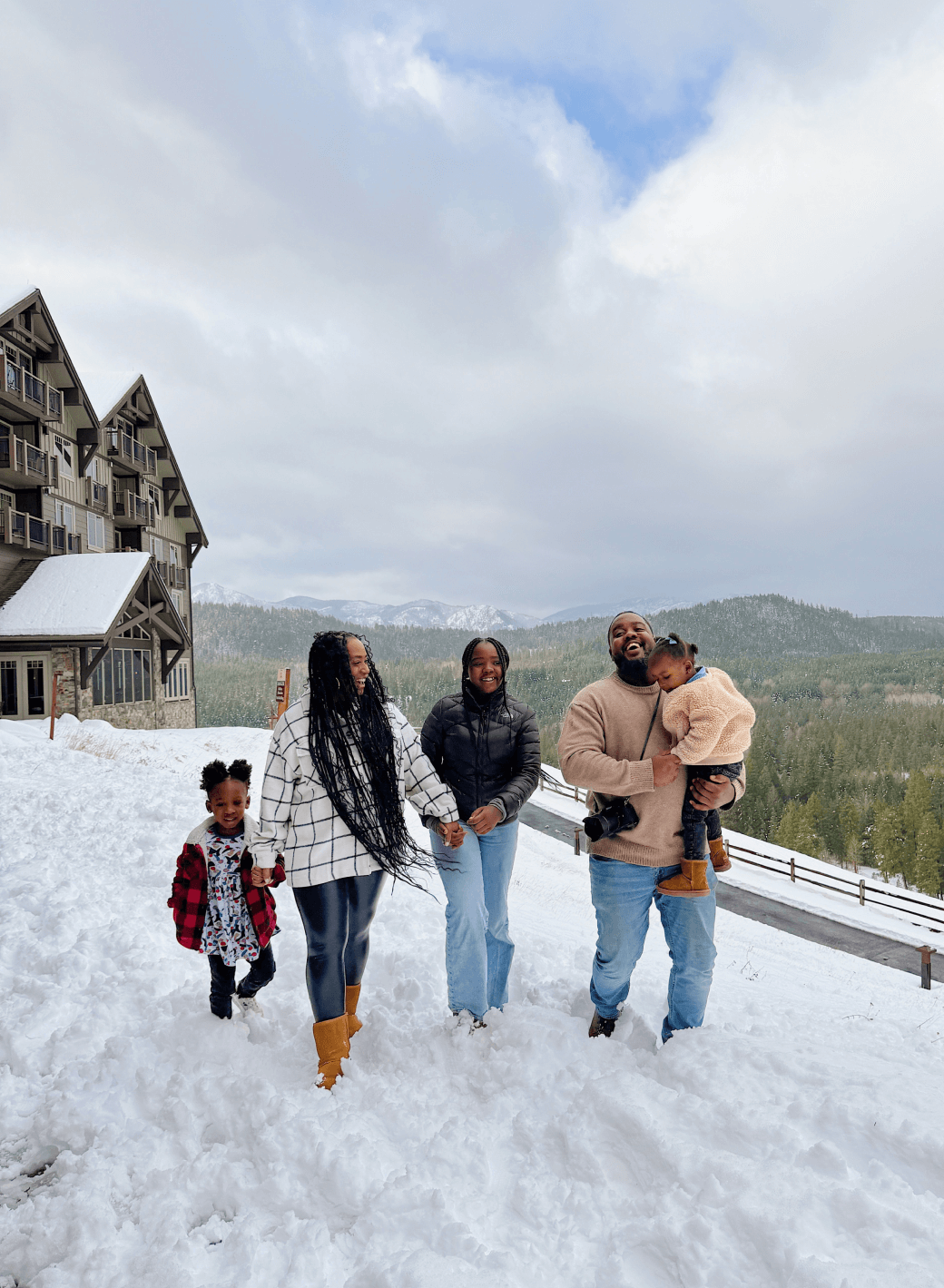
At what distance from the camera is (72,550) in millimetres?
20750

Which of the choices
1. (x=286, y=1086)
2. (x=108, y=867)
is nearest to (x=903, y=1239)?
(x=286, y=1086)

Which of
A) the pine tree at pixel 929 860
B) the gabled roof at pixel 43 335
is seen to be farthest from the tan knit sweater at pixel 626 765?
the pine tree at pixel 929 860

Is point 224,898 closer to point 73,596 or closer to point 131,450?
point 73,596

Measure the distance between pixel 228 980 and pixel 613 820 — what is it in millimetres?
2551

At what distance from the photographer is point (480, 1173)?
8.63ft

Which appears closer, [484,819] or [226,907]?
[484,819]

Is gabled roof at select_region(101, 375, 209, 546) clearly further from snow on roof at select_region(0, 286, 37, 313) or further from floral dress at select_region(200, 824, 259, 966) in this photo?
floral dress at select_region(200, 824, 259, 966)

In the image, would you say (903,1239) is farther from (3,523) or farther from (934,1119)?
(3,523)

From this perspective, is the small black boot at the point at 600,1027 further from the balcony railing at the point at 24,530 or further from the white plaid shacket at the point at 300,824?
the balcony railing at the point at 24,530

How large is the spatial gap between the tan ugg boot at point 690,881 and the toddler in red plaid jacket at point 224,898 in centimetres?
222

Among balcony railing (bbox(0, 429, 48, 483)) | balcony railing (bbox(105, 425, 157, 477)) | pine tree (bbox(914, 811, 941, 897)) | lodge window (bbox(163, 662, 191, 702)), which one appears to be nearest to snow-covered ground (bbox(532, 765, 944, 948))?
lodge window (bbox(163, 662, 191, 702))

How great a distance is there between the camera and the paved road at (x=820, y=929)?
16.8m

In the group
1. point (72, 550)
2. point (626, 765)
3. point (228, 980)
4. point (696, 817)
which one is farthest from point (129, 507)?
point (696, 817)

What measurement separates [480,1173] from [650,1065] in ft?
3.30
